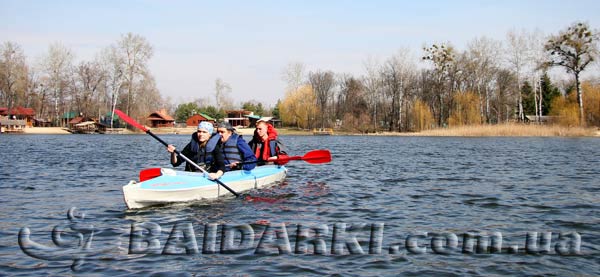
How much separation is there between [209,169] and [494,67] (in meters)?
54.6

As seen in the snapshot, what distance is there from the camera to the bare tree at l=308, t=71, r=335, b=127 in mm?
84762

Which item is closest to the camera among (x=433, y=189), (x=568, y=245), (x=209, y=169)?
(x=568, y=245)

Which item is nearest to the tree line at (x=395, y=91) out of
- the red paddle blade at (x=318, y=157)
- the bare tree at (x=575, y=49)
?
the bare tree at (x=575, y=49)

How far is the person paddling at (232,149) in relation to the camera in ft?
36.9

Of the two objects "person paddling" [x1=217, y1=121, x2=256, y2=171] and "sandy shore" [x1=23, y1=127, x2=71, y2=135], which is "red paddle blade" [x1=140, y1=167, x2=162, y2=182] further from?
"sandy shore" [x1=23, y1=127, x2=71, y2=135]

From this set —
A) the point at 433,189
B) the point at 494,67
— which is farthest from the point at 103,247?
the point at 494,67

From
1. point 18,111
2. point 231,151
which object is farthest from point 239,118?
point 231,151

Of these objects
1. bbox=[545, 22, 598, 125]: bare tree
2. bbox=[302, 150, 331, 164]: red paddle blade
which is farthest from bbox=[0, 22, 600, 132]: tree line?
bbox=[302, 150, 331, 164]: red paddle blade

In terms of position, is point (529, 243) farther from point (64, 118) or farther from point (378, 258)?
point (64, 118)

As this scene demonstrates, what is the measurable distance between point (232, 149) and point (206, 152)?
868 millimetres

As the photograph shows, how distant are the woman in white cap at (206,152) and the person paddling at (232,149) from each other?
0.48 m

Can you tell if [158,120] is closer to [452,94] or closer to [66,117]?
[66,117]

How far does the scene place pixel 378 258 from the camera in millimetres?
6570

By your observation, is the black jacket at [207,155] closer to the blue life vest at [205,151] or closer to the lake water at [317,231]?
the blue life vest at [205,151]
